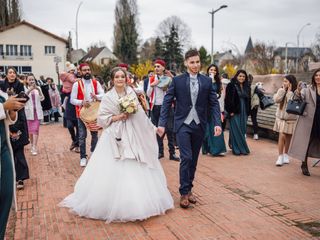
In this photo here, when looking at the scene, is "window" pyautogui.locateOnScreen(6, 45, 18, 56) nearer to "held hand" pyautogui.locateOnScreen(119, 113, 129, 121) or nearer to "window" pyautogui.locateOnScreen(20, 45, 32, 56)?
"window" pyautogui.locateOnScreen(20, 45, 32, 56)

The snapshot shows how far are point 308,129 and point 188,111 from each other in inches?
118

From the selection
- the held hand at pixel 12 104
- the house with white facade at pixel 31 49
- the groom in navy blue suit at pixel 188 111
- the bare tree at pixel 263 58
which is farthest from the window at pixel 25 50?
the held hand at pixel 12 104

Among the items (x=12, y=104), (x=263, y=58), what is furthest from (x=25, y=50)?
(x=12, y=104)

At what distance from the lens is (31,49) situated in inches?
2165

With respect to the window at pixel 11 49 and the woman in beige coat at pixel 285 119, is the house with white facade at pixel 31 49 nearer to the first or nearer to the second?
the window at pixel 11 49

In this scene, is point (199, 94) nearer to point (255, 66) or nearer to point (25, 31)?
point (255, 66)

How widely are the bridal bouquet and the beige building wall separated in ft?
162

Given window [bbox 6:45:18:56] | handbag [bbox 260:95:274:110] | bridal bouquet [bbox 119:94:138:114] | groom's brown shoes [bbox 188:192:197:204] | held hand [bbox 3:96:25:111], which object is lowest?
groom's brown shoes [bbox 188:192:197:204]

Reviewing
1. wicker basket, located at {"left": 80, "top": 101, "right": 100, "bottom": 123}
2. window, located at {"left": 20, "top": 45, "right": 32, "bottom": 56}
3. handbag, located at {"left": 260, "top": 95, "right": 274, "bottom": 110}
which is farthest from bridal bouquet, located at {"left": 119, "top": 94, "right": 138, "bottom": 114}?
window, located at {"left": 20, "top": 45, "right": 32, "bottom": 56}

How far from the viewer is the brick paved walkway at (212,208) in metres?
4.55

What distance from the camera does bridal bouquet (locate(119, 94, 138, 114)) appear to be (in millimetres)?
5246

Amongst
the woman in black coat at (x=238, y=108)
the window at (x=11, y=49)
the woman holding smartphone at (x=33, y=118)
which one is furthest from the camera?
the window at (x=11, y=49)

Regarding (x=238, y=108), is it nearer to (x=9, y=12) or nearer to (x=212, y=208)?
(x=212, y=208)

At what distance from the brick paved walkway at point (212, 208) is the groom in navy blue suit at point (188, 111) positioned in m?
0.61
